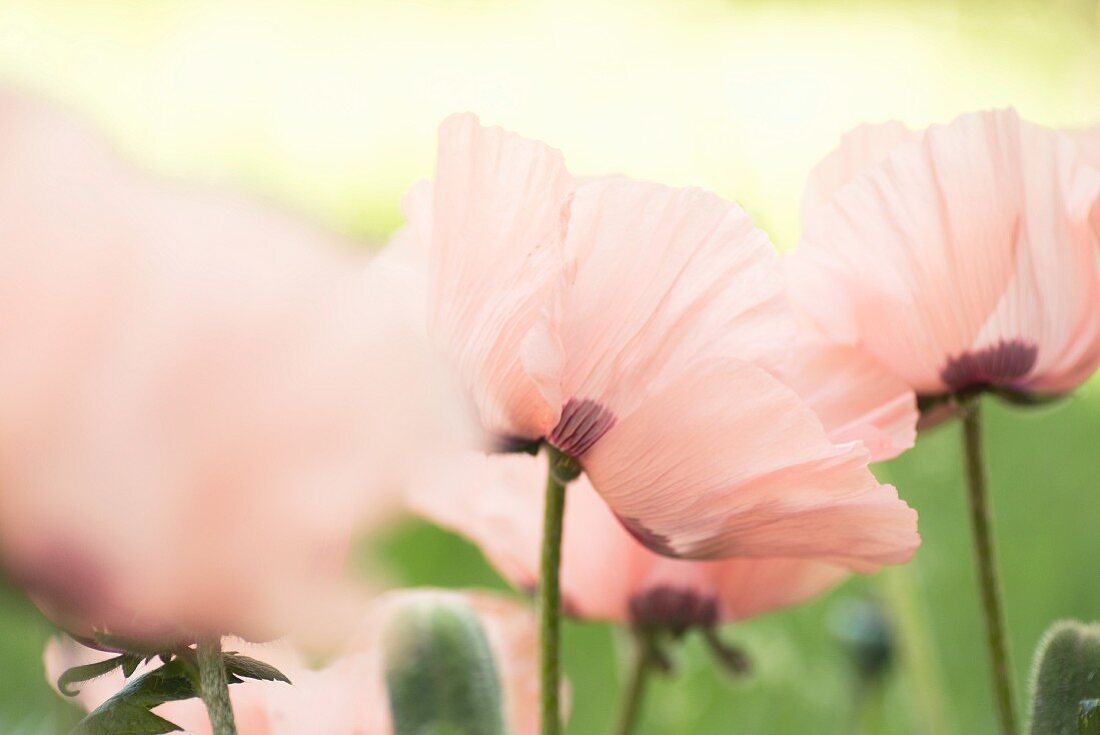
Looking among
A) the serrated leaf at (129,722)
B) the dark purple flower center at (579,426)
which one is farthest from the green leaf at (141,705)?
the dark purple flower center at (579,426)

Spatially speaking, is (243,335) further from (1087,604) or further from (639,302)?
(1087,604)

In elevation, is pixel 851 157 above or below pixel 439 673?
above

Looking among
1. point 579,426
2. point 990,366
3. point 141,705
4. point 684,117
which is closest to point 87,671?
point 141,705

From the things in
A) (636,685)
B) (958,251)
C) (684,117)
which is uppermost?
(684,117)

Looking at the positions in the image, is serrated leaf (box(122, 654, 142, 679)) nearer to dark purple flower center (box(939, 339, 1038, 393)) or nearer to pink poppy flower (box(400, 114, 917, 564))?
pink poppy flower (box(400, 114, 917, 564))

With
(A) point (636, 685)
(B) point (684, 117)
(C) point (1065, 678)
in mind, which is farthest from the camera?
(B) point (684, 117)

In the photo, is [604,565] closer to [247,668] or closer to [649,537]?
[649,537]

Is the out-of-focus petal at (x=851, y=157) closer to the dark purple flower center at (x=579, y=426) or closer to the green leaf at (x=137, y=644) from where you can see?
the dark purple flower center at (x=579, y=426)

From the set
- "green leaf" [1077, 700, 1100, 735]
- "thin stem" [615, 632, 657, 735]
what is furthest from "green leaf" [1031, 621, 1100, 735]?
"thin stem" [615, 632, 657, 735]
